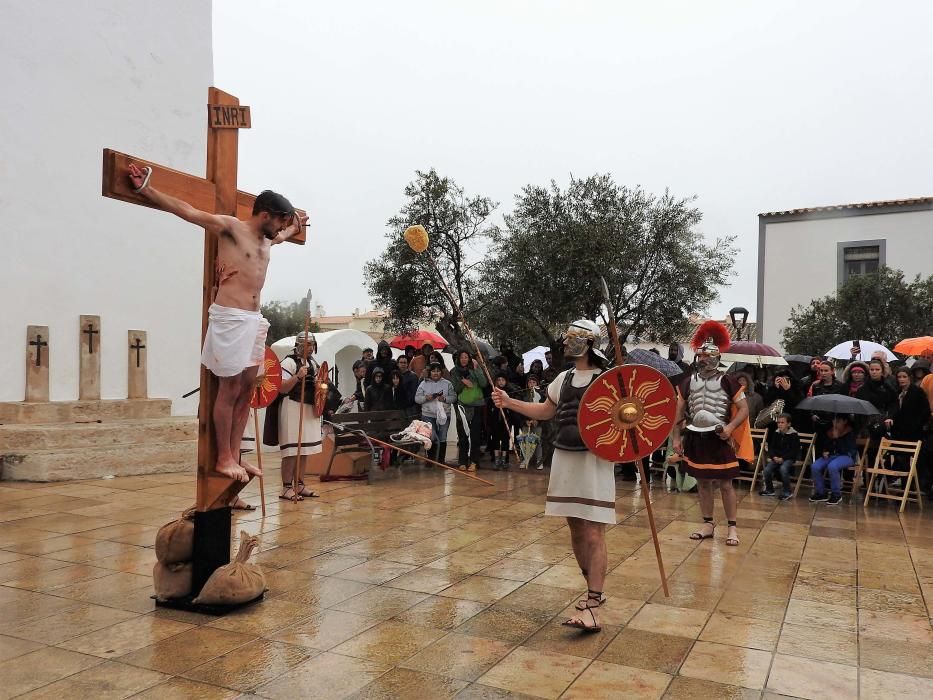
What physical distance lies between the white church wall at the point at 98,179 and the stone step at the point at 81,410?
0.27 metres

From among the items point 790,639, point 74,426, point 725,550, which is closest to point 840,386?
point 725,550

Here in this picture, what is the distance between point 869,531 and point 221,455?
19.4 feet

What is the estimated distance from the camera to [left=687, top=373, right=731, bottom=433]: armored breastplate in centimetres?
670

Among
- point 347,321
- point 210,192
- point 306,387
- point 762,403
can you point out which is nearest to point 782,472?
point 762,403

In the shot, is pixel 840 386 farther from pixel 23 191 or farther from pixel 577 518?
pixel 23 191

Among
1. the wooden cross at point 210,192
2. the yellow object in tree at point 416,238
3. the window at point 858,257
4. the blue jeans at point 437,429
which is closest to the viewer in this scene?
the wooden cross at point 210,192

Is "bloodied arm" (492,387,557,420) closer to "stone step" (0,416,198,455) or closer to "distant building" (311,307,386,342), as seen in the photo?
"stone step" (0,416,198,455)

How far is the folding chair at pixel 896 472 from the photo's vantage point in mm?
8430

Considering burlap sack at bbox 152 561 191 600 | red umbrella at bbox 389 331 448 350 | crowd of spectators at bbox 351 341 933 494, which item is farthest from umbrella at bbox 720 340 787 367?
burlap sack at bbox 152 561 191 600

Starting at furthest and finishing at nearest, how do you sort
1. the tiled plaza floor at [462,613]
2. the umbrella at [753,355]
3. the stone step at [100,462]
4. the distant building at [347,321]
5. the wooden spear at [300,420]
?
the distant building at [347,321]
the umbrella at [753,355]
the stone step at [100,462]
the wooden spear at [300,420]
the tiled plaza floor at [462,613]

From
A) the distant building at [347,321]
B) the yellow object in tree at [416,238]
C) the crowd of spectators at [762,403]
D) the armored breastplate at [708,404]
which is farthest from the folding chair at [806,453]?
the distant building at [347,321]

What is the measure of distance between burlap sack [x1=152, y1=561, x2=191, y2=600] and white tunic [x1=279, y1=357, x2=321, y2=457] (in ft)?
11.4

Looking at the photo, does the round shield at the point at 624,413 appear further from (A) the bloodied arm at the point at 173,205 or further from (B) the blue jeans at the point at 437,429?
(B) the blue jeans at the point at 437,429

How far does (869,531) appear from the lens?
23.7ft
